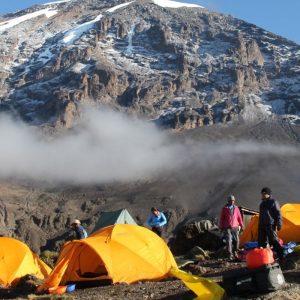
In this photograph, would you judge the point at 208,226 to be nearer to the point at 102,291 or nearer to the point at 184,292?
the point at 102,291

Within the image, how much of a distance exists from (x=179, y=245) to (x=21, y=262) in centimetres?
805

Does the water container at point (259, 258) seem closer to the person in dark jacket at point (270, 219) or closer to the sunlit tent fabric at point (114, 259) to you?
the person in dark jacket at point (270, 219)

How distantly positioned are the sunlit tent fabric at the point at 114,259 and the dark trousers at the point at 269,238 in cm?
268

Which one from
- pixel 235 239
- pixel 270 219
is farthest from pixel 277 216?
pixel 235 239

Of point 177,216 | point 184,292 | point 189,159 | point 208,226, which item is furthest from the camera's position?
point 189,159

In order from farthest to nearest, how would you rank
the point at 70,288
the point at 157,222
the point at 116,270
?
1. the point at 157,222
2. the point at 116,270
3. the point at 70,288

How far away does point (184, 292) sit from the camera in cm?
1128

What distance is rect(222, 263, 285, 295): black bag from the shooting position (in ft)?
33.0

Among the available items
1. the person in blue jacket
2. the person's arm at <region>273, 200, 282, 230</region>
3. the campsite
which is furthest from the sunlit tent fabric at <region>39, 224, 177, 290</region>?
the person in blue jacket

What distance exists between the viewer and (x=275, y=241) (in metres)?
13.8

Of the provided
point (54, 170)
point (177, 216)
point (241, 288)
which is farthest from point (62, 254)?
point (54, 170)

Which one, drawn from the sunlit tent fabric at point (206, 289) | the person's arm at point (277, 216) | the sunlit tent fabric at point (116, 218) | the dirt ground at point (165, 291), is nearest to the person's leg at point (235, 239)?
the dirt ground at point (165, 291)

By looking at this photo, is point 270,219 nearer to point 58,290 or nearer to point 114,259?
point 114,259

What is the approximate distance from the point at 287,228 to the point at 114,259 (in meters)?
8.23
